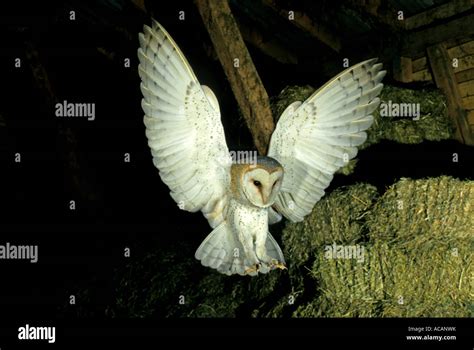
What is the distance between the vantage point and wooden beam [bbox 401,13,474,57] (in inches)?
207

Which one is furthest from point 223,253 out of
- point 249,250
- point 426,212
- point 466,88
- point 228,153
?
point 466,88

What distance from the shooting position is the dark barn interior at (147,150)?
411 centimetres

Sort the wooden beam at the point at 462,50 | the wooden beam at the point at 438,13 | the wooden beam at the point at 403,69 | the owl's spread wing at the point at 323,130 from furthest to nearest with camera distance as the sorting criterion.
Result: 1. the wooden beam at the point at 403,69
2. the wooden beam at the point at 462,50
3. the wooden beam at the point at 438,13
4. the owl's spread wing at the point at 323,130

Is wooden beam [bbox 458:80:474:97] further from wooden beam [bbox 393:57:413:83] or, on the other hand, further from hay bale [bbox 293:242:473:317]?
hay bale [bbox 293:242:473:317]

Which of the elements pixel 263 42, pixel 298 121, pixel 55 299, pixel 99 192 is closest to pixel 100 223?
pixel 99 192

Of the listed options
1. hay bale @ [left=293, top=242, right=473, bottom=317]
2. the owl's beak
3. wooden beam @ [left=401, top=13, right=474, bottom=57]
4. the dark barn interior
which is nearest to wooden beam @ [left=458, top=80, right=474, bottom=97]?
the dark barn interior

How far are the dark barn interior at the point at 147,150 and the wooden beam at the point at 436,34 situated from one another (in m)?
0.01

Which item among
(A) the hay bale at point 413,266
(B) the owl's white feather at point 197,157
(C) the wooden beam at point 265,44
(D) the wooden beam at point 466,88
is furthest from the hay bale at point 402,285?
(C) the wooden beam at point 265,44

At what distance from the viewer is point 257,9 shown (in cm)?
Result: 629

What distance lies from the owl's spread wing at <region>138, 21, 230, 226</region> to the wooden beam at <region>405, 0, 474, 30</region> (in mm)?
2994

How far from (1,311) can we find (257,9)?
4029 millimetres

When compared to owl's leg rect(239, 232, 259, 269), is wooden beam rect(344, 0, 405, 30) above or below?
above

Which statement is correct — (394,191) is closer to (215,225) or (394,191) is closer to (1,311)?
(215,225)

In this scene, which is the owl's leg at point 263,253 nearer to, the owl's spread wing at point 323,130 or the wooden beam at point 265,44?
Result: the owl's spread wing at point 323,130
